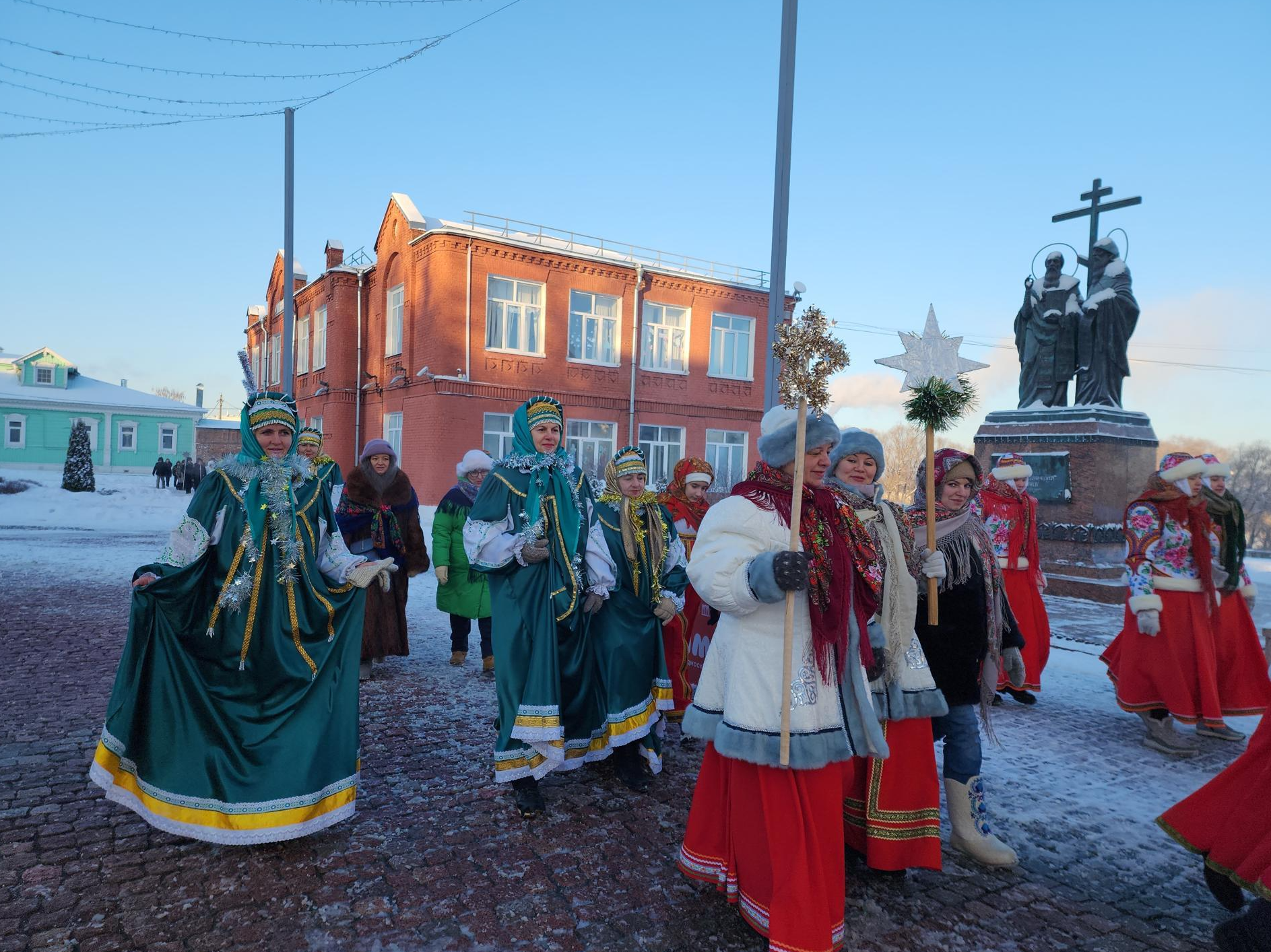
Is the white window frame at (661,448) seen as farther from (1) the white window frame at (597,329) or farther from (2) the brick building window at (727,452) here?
(1) the white window frame at (597,329)

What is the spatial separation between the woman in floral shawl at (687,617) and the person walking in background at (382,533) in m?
2.36

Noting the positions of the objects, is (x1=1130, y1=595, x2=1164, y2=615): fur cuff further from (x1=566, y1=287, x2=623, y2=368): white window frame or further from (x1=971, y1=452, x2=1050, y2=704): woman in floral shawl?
(x1=566, y1=287, x2=623, y2=368): white window frame

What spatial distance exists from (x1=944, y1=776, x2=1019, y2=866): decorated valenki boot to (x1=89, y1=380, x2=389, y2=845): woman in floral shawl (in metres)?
2.85

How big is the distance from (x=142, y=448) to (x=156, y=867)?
4781 cm

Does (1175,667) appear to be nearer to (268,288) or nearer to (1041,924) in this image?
(1041,924)

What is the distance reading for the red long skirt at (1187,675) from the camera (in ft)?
17.7

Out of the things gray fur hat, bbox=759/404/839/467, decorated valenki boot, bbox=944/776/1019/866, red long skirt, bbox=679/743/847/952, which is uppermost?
gray fur hat, bbox=759/404/839/467

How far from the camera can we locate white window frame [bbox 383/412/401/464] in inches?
966

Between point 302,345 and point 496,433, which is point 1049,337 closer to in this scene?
point 496,433

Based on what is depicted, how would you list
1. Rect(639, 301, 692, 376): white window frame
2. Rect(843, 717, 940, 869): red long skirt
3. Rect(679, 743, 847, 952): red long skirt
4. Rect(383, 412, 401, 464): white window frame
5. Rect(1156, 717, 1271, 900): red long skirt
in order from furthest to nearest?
Rect(639, 301, 692, 376): white window frame → Rect(383, 412, 401, 464): white window frame → Rect(843, 717, 940, 869): red long skirt → Rect(1156, 717, 1271, 900): red long skirt → Rect(679, 743, 847, 952): red long skirt

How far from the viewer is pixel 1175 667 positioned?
5.42 meters

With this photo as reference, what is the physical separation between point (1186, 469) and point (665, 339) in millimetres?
20935

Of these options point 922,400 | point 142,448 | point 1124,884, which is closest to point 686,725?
point 922,400

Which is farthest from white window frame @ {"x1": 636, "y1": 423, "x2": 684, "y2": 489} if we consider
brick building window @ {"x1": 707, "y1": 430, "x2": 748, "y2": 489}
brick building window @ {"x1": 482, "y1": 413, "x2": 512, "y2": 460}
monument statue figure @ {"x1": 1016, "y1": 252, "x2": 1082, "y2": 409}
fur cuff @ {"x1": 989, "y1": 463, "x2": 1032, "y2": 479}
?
A: fur cuff @ {"x1": 989, "y1": 463, "x2": 1032, "y2": 479}
